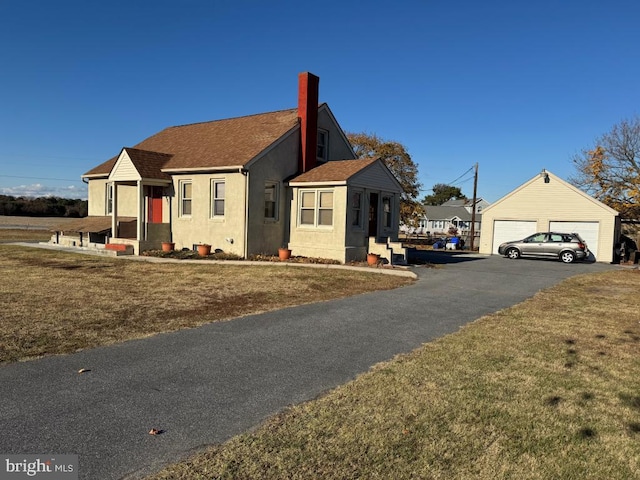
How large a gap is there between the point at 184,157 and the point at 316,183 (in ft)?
22.9

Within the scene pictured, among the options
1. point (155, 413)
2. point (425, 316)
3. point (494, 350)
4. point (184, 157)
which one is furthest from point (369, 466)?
point (184, 157)

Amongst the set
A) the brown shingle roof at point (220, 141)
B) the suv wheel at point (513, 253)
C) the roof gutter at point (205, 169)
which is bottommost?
the suv wheel at point (513, 253)

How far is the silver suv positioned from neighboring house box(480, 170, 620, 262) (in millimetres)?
2071

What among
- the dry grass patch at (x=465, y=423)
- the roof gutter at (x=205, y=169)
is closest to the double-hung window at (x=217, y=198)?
the roof gutter at (x=205, y=169)

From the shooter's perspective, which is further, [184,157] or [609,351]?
[184,157]

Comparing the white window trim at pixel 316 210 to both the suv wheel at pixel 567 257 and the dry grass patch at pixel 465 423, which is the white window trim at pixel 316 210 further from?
the suv wheel at pixel 567 257

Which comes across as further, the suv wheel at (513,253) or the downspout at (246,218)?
the suv wheel at (513,253)

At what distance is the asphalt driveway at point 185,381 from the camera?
3.47m

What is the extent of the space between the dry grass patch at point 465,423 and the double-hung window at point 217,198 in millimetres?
13731

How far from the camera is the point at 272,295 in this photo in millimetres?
10273

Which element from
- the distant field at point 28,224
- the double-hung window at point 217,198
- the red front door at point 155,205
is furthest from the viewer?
the distant field at point 28,224

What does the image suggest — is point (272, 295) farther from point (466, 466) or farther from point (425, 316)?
point (466, 466)
